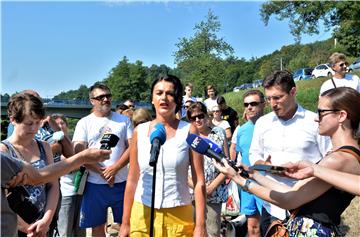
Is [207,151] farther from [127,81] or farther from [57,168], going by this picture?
[127,81]

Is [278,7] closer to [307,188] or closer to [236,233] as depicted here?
[236,233]

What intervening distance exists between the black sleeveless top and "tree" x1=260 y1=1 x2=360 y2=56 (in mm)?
35762

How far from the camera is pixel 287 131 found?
4.28m

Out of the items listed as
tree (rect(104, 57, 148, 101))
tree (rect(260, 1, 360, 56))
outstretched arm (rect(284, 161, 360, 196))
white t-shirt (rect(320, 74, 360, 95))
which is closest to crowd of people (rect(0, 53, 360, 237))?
outstretched arm (rect(284, 161, 360, 196))

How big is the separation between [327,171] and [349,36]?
4214 cm

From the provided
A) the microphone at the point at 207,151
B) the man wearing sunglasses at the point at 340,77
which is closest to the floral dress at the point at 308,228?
the microphone at the point at 207,151

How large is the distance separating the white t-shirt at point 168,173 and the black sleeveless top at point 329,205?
3.67 feet

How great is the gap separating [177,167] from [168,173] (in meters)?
0.08

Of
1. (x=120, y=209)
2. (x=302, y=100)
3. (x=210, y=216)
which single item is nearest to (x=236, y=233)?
(x=210, y=216)

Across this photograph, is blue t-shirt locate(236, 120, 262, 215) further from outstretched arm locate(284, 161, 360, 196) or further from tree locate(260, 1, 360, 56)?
tree locate(260, 1, 360, 56)

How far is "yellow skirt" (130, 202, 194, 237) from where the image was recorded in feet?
11.6

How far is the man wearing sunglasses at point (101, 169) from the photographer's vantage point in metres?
5.61

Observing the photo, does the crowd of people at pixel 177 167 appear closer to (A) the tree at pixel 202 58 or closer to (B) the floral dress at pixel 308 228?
(B) the floral dress at pixel 308 228

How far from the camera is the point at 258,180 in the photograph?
3051 mm
